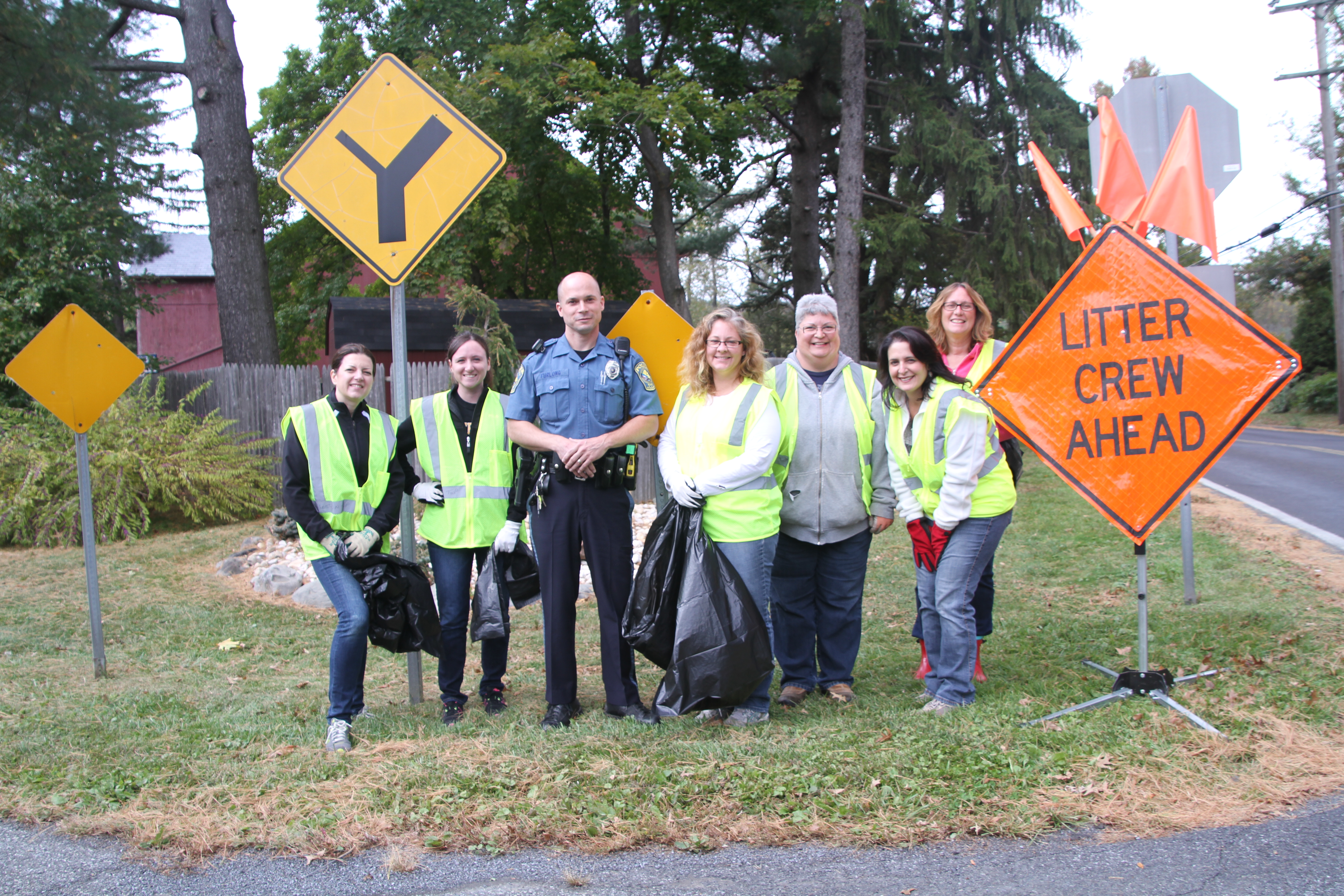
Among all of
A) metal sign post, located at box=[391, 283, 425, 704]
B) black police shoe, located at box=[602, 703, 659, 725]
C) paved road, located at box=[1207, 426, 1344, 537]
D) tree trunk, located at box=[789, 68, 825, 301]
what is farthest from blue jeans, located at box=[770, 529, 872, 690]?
tree trunk, located at box=[789, 68, 825, 301]

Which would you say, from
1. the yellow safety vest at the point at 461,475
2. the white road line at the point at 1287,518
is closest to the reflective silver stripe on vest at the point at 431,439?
the yellow safety vest at the point at 461,475

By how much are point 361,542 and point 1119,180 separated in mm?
4037

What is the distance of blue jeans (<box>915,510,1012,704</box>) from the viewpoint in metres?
4.48

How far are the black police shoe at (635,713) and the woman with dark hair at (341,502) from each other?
116cm

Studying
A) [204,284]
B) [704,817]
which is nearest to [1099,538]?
[704,817]

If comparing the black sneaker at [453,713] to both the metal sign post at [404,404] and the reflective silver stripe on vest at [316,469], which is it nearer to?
the metal sign post at [404,404]

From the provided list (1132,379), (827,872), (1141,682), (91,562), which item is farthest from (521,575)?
(91,562)

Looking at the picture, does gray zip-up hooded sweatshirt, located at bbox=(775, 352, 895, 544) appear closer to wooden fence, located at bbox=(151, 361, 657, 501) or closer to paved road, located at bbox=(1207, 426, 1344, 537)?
paved road, located at bbox=(1207, 426, 1344, 537)

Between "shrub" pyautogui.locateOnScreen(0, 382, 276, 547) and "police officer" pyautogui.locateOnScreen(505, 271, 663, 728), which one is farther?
"shrub" pyautogui.locateOnScreen(0, 382, 276, 547)

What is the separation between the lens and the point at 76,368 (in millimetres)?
6238

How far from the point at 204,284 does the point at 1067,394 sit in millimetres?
42642

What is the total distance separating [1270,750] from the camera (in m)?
3.72

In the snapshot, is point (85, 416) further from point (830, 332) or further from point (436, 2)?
point (436, 2)

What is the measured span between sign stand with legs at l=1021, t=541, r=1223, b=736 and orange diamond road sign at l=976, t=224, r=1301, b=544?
22 cm
